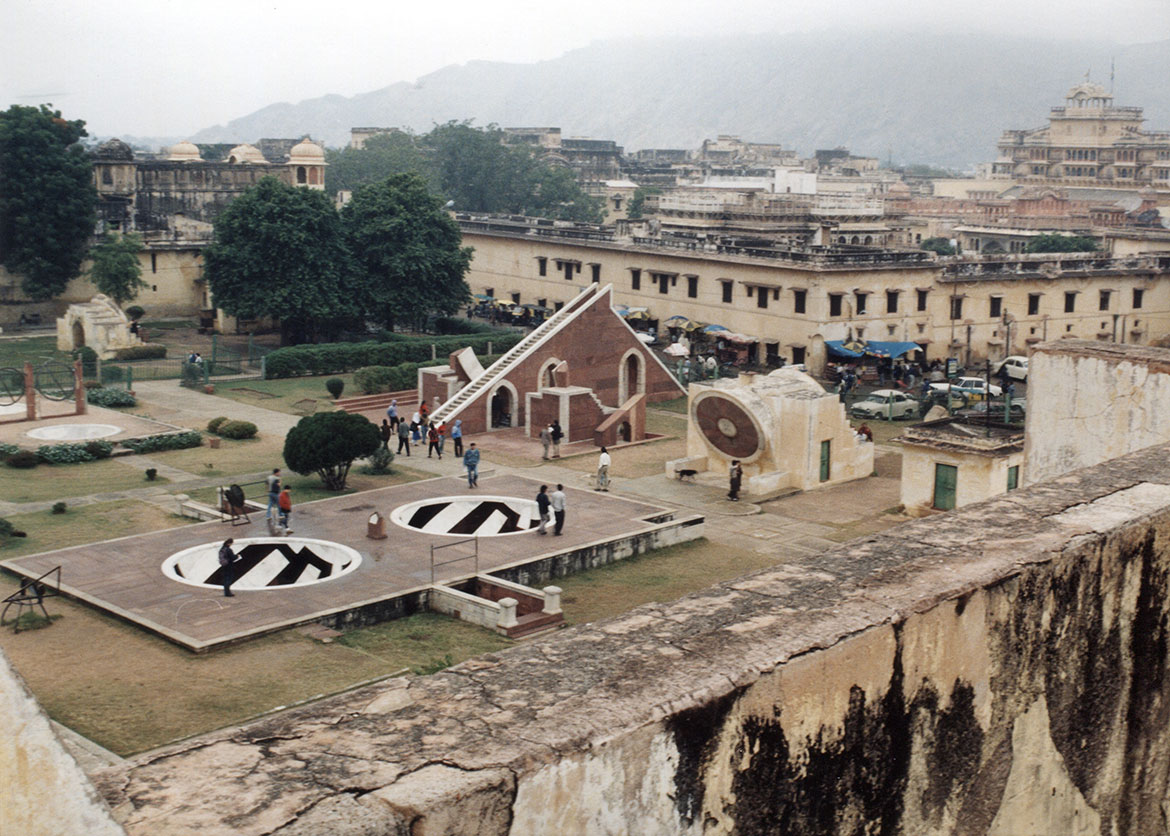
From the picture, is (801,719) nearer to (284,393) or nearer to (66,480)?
(66,480)

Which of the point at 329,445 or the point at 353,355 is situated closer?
the point at 329,445

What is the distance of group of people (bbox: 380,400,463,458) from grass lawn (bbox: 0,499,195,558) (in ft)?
19.6

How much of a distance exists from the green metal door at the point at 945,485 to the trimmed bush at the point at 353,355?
20.7 metres

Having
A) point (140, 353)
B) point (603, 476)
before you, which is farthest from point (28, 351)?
point (603, 476)

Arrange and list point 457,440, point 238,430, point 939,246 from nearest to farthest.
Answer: point 457,440
point 238,430
point 939,246

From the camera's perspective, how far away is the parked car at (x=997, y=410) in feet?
100

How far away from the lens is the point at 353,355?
4388 cm

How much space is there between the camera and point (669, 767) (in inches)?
163

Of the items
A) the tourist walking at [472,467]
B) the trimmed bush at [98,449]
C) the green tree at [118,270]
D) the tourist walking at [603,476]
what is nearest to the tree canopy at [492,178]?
the green tree at [118,270]

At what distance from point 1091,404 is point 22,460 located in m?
25.2

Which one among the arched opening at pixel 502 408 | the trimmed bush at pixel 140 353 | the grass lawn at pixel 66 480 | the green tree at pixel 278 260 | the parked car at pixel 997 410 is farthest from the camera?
the green tree at pixel 278 260

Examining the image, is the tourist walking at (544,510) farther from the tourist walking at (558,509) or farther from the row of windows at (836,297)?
the row of windows at (836,297)

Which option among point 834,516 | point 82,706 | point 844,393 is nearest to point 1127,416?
point 82,706

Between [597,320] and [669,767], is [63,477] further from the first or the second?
[669,767]
